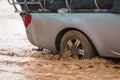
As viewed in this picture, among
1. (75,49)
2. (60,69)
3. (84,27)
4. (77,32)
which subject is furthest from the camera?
(75,49)

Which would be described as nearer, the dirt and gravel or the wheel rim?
the dirt and gravel

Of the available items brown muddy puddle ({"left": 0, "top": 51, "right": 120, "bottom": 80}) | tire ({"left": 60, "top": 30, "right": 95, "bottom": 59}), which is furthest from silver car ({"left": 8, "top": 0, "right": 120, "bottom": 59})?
brown muddy puddle ({"left": 0, "top": 51, "right": 120, "bottom": 80})

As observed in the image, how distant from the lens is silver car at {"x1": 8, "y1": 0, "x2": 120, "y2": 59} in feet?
20.6

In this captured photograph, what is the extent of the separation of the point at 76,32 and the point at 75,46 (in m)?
0.28

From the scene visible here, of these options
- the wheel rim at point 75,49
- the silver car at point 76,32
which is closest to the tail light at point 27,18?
the silver car at point 76,32

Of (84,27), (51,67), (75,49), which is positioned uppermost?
(84,27)

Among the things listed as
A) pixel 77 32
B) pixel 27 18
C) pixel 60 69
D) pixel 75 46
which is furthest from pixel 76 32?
pixel 27 18

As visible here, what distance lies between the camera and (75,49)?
7082 mm

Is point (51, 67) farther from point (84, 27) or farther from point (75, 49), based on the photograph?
point (84, 27)

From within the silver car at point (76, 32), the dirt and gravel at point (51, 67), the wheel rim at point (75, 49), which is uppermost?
the silver car at point (76, 32)

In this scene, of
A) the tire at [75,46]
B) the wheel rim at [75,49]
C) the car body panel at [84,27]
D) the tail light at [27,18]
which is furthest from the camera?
the tail light at [27,18]

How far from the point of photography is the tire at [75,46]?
6.85 m

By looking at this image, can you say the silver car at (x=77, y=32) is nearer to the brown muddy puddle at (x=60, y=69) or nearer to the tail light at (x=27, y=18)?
the tail light at (x=27, y=18)

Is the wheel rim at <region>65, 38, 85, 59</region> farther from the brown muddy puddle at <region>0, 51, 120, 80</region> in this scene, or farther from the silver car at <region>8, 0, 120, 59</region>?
the brown muddy puddle at <region>0, 51, 120, 80</region>
